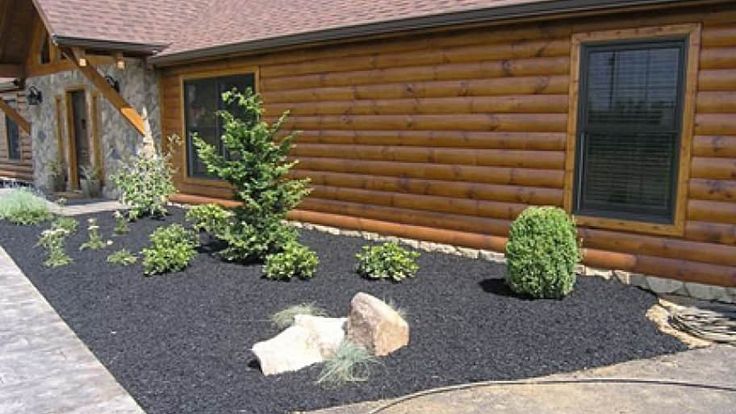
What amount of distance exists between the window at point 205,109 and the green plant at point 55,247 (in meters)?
2.98

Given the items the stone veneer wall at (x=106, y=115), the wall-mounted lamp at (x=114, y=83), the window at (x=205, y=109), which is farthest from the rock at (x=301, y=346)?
the wall-mounted lamp at (x=114, y=83)

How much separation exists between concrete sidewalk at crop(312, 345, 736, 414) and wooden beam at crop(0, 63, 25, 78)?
47.9 ft

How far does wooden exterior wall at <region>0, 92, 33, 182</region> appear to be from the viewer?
55.4ft

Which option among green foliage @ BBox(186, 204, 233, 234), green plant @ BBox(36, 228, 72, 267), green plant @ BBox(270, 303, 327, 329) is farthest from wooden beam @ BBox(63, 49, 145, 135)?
green plant @ BBox(270, 303, 327, 329)

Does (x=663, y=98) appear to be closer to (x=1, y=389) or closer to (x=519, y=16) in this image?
(x=519, y=16)

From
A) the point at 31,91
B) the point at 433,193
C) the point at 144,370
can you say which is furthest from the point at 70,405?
the point at 31,91

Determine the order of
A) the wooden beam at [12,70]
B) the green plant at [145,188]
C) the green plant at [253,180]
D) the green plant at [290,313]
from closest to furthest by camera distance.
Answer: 1. the green plant at [290,313]
2. the green plant at [253,180]
3. the green plant at [145,188]
4. the wooden beam at [12,70]

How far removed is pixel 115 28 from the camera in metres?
10.6

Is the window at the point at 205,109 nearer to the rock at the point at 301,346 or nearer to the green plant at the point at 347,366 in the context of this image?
the rock at the point at 301,346

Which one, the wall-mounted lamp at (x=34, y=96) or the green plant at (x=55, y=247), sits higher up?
the wall-mounted lamp at (x=34, y=96)

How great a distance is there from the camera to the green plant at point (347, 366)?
373 centimetres

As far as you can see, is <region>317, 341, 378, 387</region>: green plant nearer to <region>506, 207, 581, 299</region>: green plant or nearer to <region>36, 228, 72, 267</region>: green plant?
<region>506, 207, 581, 299</region>: green plant

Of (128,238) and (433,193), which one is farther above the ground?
(433,193)

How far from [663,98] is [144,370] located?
4746 mm
